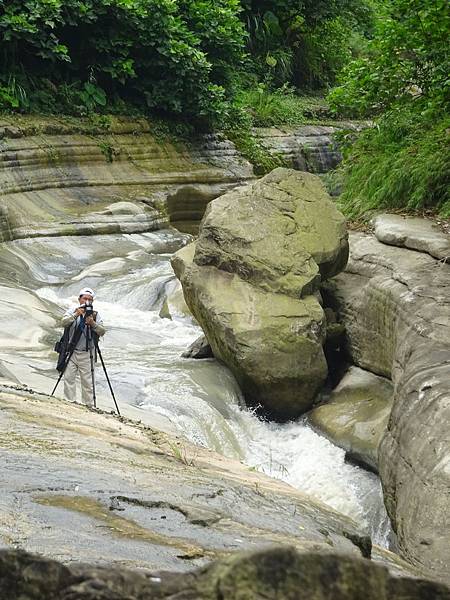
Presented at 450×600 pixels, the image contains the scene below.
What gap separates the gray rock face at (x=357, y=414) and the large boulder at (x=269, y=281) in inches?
11.2

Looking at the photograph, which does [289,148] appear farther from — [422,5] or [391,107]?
[422,5]

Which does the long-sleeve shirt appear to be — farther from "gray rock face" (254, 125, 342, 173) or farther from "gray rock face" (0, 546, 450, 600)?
"gray rock face" (254, 125, 342, 173)

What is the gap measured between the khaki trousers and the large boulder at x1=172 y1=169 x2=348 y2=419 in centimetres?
168

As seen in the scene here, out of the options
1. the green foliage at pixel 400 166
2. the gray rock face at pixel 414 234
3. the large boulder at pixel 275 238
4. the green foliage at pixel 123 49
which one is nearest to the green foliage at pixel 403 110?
the green foliage at pixel 400 166

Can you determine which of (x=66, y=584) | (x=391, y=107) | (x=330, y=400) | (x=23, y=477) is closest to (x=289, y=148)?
(x=391, y=107)

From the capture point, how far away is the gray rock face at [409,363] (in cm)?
507

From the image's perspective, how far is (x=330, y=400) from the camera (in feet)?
28.6

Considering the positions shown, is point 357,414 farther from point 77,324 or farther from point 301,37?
point 301,37

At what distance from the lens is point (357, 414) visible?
8203 millimetres

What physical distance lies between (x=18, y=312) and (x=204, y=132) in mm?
10212

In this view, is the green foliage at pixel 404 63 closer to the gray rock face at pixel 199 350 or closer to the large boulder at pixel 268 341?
the large boulder at pixel 268 341

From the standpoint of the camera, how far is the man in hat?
7.23 m

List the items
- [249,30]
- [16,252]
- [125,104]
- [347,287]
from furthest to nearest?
[249,30] < [125,104] < [16,252] < [347,287]

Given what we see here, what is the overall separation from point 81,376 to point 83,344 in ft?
0.90
